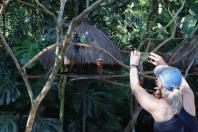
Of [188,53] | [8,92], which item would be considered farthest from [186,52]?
[8,92]

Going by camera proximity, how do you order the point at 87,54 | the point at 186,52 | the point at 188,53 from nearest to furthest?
the point at 87,54
the point at 186,52
the point at 188,53

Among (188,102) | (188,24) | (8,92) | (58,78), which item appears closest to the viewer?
(188,102)

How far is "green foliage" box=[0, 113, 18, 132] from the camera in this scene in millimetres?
6417

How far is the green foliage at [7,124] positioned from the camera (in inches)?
253

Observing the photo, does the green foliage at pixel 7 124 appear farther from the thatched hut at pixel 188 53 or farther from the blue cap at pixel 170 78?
the blue cap at pixel 170 78

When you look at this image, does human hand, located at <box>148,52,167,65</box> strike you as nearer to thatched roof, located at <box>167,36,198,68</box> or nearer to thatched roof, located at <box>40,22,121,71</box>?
thatched roof, located at <box>40,22,121,71</box>

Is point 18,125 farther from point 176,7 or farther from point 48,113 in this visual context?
point 176,7

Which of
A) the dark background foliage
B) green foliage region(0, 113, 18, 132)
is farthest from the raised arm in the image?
green foliage region(0, 113, 18, 132)

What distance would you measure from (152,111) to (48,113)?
3979mm

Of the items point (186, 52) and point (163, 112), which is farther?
point (186, 52)

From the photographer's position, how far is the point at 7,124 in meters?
6.48

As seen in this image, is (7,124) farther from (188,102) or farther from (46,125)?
(188,102)

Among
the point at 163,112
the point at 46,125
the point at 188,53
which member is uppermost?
the point at 188,53

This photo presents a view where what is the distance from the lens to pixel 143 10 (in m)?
9.08
